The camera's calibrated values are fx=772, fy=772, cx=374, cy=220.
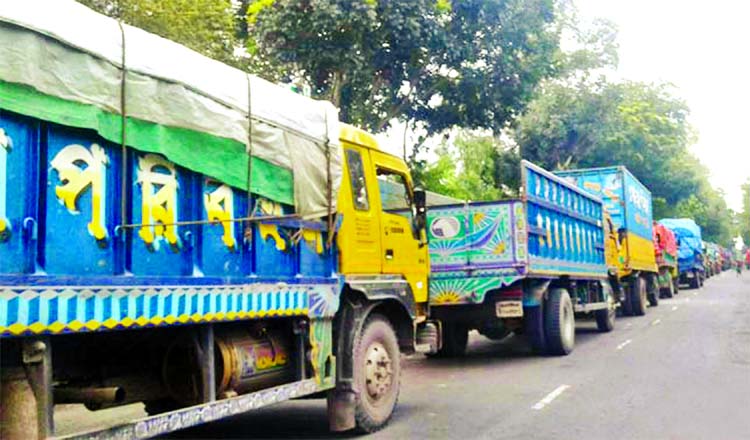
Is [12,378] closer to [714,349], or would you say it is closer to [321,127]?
[321,127]

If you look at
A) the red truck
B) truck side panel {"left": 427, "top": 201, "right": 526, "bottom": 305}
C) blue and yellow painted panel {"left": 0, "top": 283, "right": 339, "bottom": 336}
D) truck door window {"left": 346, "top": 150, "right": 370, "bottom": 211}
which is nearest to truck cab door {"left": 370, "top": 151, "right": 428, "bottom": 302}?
truck door window {"left": 346, "top": 150, "right": 370, "bottom": 211}

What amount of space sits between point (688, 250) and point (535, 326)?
23763 millimetres

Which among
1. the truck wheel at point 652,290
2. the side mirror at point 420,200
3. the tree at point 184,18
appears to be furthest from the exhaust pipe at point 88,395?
the truck wheel at point 652,290

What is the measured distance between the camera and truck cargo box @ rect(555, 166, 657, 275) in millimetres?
17359

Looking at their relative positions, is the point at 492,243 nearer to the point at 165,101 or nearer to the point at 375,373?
the point at 375,373

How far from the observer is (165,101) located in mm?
4449

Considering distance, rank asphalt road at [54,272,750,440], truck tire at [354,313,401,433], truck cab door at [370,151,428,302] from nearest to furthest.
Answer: truck tire at [354,313,401,433] → asphalt road at [54,272,750,440] → truck cab door at [370,151,428,302]

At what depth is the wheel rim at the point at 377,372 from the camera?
21.4 feet

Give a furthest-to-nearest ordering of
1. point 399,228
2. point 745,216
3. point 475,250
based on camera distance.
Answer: point 745,216, point 475,250, point 399,228

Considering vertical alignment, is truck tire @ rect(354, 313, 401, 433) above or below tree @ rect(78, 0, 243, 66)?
below

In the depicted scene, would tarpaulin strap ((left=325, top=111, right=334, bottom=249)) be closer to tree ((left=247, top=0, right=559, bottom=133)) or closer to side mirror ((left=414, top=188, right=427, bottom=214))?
side mirror ((left=414, top=188, right=427, bottom=214))

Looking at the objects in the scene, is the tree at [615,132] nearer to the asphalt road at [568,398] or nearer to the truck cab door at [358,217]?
the asphalt road at [568,398]

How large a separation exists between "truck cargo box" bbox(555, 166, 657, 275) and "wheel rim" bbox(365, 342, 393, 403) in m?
11.1

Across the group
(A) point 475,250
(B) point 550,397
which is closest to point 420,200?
(B) point 550,397
